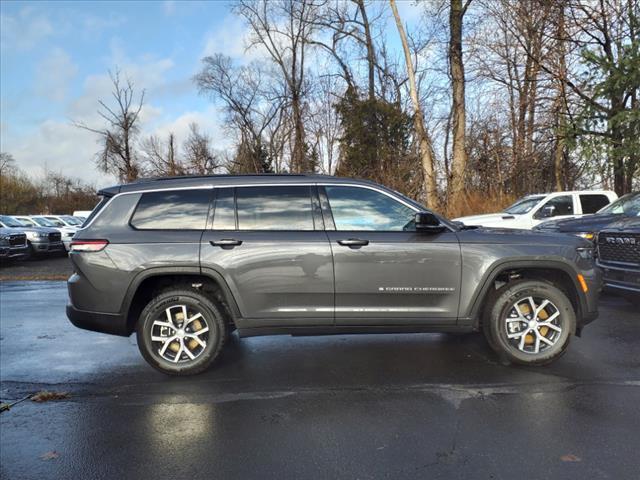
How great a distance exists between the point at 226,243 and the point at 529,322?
297cm

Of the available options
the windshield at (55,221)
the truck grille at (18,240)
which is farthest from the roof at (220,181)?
the windshield at (55,221)

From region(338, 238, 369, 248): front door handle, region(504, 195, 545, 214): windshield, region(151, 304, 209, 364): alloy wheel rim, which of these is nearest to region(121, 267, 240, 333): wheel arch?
region(151, 304, 209, 364): alloy wheel rim

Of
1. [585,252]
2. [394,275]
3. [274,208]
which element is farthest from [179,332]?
[585,252]

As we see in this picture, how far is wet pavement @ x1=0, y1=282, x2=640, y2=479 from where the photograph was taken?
293 centimetres

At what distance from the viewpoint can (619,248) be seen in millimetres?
6719

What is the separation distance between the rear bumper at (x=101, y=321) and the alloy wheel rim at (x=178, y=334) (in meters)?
0.30

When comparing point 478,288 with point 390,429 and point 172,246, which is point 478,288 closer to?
point 390,429

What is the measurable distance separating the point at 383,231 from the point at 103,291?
2.66 m

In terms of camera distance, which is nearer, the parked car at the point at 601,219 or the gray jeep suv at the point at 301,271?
the gray jeep suv at the point at 301,271

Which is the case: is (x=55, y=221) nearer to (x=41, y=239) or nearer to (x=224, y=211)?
(x=41, y=239)

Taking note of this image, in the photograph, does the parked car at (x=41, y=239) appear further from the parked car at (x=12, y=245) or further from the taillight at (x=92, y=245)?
the taillight at (x=92, y=245)

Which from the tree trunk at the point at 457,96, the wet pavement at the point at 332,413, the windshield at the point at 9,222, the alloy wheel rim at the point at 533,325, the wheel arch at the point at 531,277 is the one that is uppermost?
the tree trunk at the point at 457,96

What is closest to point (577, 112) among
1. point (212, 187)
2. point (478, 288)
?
point (478, 288)

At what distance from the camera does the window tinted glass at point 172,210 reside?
4.50 metres
